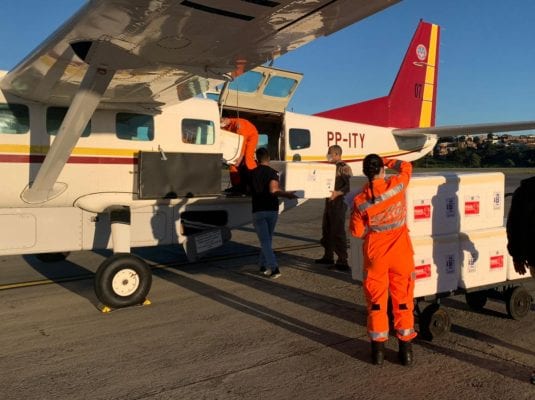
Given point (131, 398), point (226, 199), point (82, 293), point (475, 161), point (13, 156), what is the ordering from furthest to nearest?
point (475, 161) → point (226, 199) → point (82, 293) → point (13, 156) → point (131, 398)

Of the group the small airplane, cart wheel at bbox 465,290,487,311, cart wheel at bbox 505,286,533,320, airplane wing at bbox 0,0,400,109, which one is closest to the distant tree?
the small airplane

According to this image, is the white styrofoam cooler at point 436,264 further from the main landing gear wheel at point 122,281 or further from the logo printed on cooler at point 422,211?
the main landing gear wheel at point 122,281

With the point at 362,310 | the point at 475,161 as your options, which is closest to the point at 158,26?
the point at 362,310

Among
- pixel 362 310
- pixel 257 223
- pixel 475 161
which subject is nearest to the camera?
pixel 362 310

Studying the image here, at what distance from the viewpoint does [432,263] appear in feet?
14.5

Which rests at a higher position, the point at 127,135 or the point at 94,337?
the point at 127,135

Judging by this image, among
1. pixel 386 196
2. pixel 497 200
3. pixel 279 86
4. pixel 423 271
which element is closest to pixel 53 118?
pixel 279 86

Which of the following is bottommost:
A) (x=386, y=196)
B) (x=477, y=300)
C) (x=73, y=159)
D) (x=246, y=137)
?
(x=477, y=300)

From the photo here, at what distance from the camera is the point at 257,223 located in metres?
7.04

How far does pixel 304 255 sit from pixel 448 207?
4488 mm

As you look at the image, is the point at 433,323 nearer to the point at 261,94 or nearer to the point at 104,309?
the point at 104,309

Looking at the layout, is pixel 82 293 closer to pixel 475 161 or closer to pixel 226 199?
pixel 226 199

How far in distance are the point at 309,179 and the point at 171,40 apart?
2.90 metres

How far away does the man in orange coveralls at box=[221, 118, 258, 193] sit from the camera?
773cm
